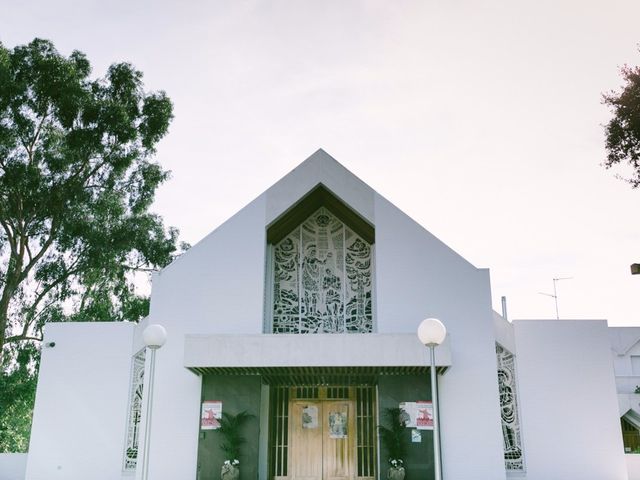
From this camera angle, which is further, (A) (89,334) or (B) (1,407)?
(B) (1,407)

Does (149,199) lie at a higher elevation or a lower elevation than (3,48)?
lower

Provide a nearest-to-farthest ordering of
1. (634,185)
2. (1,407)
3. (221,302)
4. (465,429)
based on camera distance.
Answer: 1. (634,185)
2. (465,429)
3. (221,302)
4. (1,407)

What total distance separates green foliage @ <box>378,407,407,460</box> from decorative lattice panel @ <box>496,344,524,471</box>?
226 cm

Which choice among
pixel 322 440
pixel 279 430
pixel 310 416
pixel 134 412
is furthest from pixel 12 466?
pixel 322 440

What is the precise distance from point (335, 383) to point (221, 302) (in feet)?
9.31

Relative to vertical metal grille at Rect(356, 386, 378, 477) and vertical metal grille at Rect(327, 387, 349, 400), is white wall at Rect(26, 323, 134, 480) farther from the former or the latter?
vertical metal grille at Rect(356, 386, 378, 477)

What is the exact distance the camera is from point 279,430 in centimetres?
1312

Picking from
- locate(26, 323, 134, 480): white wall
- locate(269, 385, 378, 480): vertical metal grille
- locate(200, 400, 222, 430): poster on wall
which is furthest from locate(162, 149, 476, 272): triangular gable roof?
locate(269, 385, 378, 480): vertical metal grille

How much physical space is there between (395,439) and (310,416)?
2.19m

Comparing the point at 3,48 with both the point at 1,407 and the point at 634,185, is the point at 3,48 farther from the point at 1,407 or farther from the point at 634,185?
the point at 634,185

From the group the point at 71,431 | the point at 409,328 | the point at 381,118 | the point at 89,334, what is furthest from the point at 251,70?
the point at 71,431

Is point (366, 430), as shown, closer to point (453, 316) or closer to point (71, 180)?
point (453, 316)

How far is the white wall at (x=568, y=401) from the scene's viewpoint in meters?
12.6

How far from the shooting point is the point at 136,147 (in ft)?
61.7
